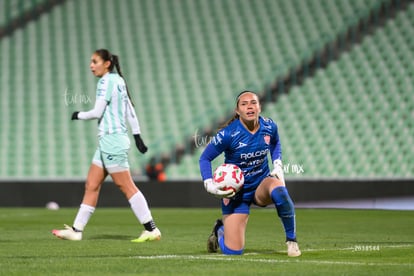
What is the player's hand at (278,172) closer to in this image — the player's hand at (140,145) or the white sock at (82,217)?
the player's hand at (140,145)

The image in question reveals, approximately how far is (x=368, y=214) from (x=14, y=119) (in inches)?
380

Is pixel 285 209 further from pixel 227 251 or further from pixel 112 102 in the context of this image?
pixel 112 102

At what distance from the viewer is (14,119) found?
71.2 ft

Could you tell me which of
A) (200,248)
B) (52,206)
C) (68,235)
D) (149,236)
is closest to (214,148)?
(200,248)

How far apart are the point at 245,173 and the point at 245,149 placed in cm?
24

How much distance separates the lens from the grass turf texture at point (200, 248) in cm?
675

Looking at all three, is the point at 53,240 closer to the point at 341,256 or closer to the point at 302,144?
the point at 341,256

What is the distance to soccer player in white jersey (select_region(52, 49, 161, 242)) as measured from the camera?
9703 millimetres

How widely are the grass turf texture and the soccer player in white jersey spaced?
245 millimetres

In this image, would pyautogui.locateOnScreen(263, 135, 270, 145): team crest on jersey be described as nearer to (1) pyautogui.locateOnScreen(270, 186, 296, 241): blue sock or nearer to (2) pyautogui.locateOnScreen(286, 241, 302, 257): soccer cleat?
(1) pyautogui.locateOnScreen(270, 186, 296, 241): blue sock

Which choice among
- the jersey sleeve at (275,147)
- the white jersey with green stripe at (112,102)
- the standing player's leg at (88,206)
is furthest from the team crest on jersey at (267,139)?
the standing player's leg at (88,206)

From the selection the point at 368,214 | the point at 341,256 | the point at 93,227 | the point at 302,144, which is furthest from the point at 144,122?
the point at 341,256

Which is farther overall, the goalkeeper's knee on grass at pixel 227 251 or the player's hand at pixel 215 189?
the goalkeeper's knee on grass at pixel 227 251

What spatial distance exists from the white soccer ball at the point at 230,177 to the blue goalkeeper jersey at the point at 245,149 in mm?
128
